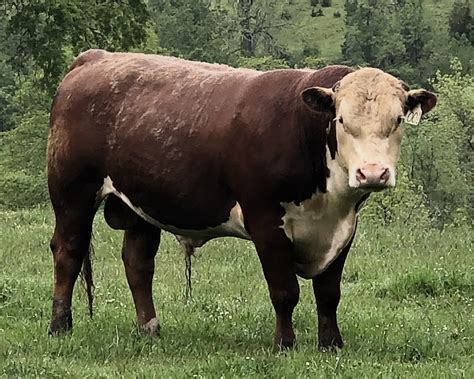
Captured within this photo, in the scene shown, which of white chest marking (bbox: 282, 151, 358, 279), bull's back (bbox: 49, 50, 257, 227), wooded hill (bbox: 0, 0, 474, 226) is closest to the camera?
white chest marking (bbox: 282, 151, 358, 279)

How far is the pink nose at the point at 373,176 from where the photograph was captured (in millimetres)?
5727

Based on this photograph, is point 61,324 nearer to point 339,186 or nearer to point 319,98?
point 339,186

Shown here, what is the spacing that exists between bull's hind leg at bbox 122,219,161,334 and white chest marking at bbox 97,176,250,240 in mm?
513

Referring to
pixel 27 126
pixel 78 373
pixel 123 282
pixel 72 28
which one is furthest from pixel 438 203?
pixel 78 373

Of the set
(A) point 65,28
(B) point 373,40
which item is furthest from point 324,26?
(A) point 65,28

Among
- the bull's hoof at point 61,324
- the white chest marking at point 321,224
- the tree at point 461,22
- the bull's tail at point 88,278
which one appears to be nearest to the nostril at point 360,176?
the white chest marking at point 321,224

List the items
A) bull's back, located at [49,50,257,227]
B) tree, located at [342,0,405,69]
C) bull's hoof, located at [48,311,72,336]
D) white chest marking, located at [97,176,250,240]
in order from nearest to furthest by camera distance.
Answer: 1. white chest marking, located at [97,176,250,240]
2. bull's back, located at [49,50,257,227]
3. bull's hoof, located at [48,311,72,336]
4. tree, located at [342,0,405,69]

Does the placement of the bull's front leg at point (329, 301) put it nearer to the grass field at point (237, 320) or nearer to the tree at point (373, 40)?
the grass field at point (237, 320)

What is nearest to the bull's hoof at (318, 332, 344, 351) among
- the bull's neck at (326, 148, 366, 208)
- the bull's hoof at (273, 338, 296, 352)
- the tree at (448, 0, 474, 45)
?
the bull's hoof at (273, 338, 296, 352)

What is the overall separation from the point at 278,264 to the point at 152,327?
1649 mm

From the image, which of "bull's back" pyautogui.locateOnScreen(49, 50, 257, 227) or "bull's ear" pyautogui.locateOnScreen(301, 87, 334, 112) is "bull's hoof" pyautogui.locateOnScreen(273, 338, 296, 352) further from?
"bull's ear" pyautogui.locateOnScreen(301, 87, 334, 112)

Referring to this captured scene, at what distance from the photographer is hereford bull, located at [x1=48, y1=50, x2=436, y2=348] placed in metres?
6.24

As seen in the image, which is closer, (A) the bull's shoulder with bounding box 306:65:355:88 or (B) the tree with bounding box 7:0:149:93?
(A) the bull's shoulder with bounding box 306:65:355:88

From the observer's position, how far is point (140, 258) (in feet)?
27.1
